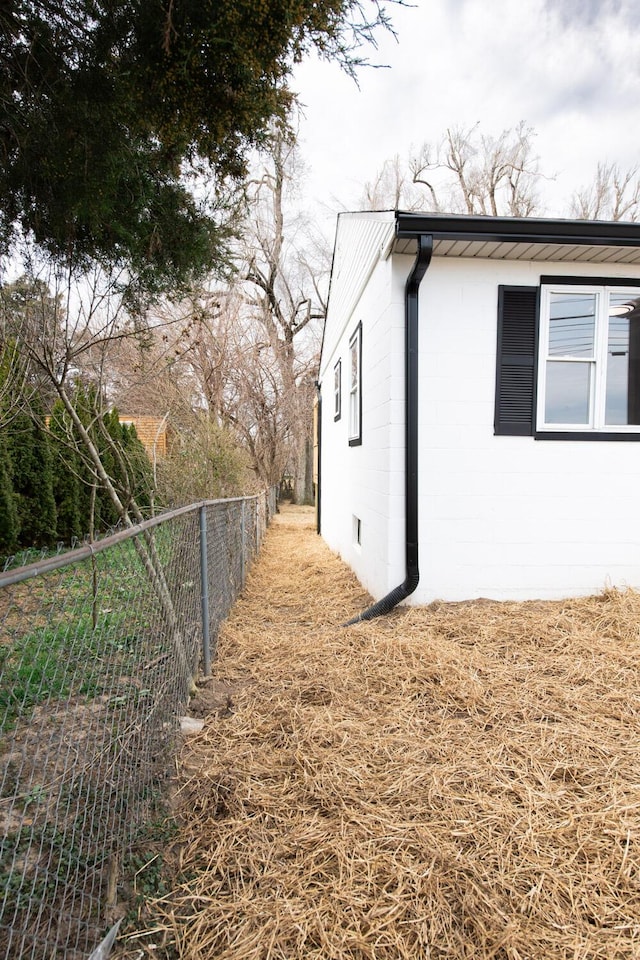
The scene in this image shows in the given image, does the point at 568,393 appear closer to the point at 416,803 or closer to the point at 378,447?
the point at 378,447

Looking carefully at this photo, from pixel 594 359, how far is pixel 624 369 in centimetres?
34

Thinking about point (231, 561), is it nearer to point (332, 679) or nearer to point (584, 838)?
point (332, 679)

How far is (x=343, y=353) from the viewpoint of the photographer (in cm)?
778

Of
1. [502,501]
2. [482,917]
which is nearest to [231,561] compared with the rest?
[502,501]

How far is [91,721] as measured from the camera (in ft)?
5.76

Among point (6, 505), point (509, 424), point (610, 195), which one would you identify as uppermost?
point (610, 195)

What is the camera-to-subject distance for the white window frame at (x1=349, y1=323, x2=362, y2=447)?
5.85m

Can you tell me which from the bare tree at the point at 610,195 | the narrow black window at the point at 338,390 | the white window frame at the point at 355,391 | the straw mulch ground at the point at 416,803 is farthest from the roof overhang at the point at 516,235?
the bare tree at the point at 610,195

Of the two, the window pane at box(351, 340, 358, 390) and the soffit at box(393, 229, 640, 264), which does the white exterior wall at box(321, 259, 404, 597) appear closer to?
the window pane at box(351, 340, 358, 390)

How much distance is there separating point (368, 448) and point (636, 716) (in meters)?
3.31

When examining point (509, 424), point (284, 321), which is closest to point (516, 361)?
point (509, 424)

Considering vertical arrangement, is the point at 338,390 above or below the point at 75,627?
above

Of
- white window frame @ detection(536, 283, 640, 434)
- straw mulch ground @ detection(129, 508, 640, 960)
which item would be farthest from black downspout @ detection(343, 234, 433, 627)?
white window frame @ detection(536, 283, 640, 434)

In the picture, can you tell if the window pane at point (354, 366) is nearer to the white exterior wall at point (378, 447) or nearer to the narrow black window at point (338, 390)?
the white exterior wall at point (378, 447)
